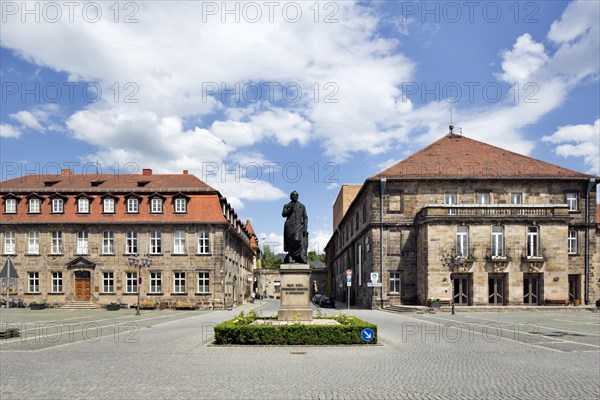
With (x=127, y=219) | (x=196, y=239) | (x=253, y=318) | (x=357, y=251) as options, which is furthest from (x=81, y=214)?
(x=253, y=318)

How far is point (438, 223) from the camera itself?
4188cm

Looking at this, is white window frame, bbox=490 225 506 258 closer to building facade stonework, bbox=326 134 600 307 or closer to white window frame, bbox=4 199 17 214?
building facade stonework, bbox=326 134 600 307

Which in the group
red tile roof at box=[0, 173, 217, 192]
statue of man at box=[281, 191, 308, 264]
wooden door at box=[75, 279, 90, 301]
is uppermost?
red tile roof at box=[0, 173, 217, 192]

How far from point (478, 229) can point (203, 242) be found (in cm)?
2294

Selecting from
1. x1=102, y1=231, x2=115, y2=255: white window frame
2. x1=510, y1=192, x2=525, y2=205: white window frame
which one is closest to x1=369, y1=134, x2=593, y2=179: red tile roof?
x1=510, y1=192, x2=525, y2=205: white window frame

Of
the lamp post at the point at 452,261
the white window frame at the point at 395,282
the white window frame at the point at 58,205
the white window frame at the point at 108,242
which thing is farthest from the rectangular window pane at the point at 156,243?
the lamp post at the point at 452,261

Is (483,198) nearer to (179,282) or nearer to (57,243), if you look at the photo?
(179,282)

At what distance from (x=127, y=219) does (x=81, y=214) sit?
4222mm

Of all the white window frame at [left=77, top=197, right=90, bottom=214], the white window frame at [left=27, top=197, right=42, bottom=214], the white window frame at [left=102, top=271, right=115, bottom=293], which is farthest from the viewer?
the white window frame at [left=27, top=197, right=42, bottom=214]

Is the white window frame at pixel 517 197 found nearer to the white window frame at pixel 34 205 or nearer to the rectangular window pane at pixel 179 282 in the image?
the rectangular window pane at pixel 179 282

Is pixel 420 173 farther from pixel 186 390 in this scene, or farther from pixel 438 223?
pixel 186 390

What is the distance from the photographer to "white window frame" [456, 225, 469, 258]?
41719mm

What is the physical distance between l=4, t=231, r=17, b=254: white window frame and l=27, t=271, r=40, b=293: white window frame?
2.56 m

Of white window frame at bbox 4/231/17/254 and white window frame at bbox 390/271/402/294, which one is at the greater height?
white window frame at bbox 4/231/17/254
